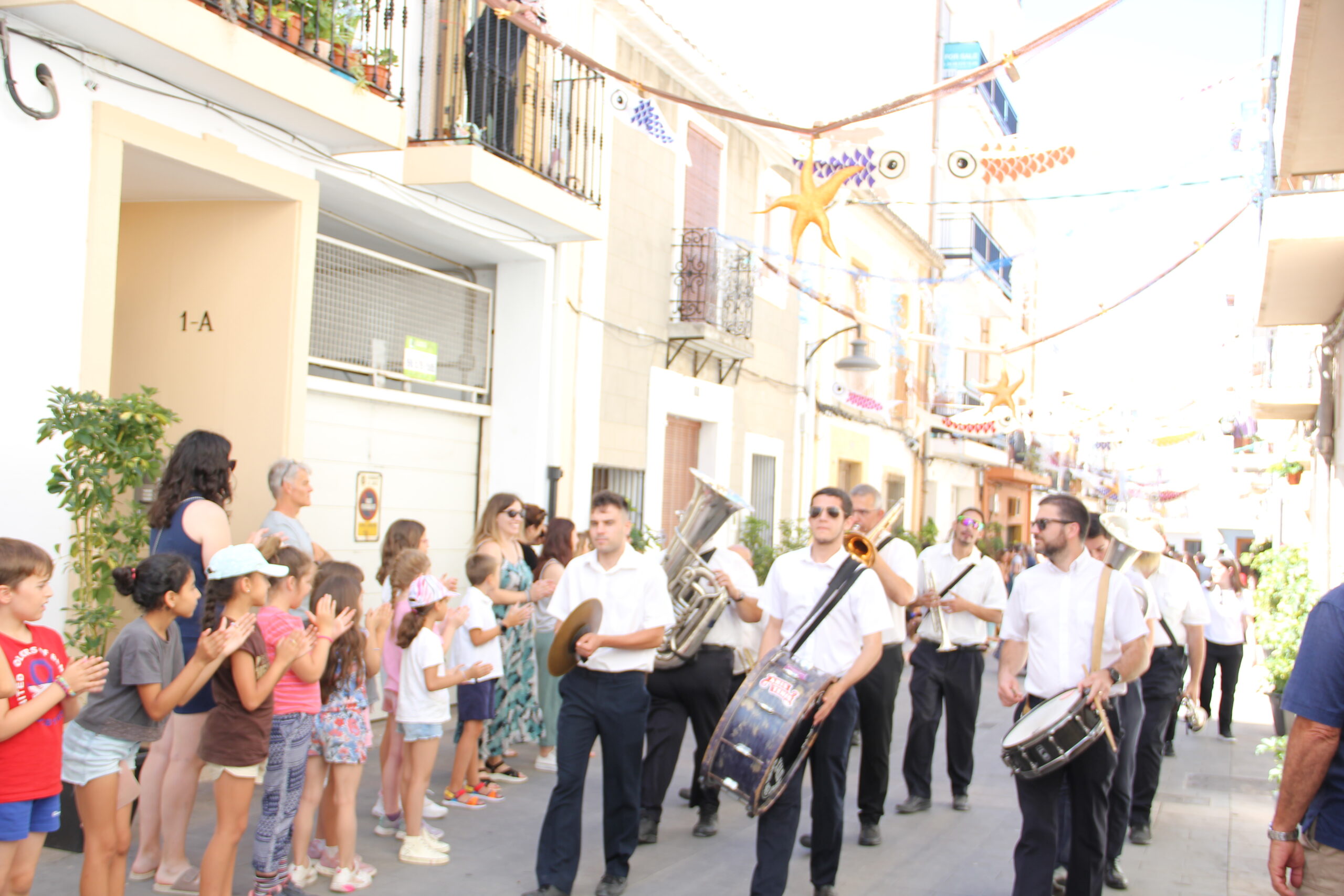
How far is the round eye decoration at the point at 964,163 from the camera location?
7930mm

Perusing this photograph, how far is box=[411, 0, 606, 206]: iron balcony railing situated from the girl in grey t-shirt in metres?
5.02

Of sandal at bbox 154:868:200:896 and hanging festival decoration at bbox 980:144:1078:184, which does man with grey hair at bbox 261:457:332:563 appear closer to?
sandal at bbox 154:868:200:896

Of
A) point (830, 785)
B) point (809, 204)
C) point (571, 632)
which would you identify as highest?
point (809, 204)

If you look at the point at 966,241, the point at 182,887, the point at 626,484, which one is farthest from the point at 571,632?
the point at 966,241

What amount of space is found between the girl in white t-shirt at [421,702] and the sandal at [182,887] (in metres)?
0.97

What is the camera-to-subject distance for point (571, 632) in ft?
16.3

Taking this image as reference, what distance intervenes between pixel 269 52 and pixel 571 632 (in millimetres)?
3845

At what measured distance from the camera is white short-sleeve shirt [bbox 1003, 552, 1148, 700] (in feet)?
16.0

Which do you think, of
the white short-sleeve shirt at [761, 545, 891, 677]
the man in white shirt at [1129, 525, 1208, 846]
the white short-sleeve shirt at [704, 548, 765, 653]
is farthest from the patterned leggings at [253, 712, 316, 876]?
the man in white shirt at [1129, 525, 1208, 846]

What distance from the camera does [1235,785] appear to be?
846 centimetres

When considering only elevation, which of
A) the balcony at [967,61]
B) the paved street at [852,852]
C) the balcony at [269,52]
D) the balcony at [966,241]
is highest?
the balcony at [967,61]

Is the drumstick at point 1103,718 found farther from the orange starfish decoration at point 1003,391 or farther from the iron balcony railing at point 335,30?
the orange starfish decoration at point 1003,391

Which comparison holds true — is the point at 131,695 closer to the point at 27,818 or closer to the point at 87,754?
the point at 87,754

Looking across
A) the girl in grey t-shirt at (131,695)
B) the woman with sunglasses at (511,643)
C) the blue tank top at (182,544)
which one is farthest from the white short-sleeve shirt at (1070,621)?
the blue tank top at (182,544)
